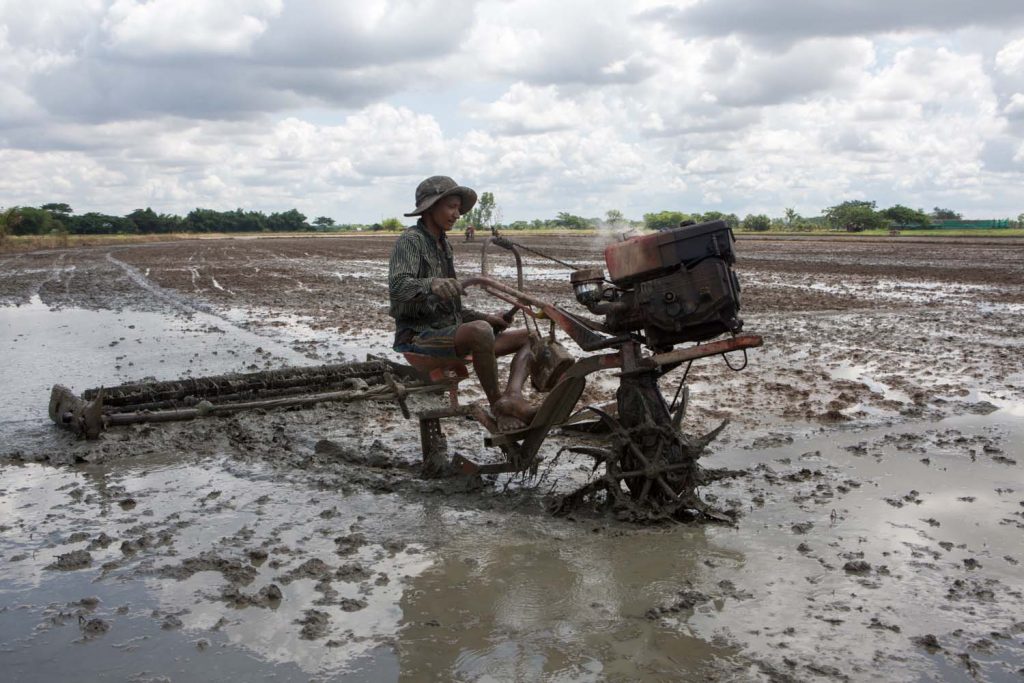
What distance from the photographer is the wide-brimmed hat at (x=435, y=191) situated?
574cm

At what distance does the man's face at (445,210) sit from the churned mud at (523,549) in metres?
1.70

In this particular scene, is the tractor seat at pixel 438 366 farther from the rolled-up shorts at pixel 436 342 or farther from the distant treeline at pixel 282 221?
the distant treeline at pixel 282 221

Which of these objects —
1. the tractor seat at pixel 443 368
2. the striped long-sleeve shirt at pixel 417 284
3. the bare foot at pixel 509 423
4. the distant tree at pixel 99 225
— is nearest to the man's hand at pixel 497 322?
the striped long-sleeve shirt at pixel 417 284

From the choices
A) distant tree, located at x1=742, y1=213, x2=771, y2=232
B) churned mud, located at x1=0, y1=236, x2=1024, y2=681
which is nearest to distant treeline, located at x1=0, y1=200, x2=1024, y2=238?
distant tree, located at x1=742, y1=213, x2=771, y2=232

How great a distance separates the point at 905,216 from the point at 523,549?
262 feet

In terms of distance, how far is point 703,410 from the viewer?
25.2 ft

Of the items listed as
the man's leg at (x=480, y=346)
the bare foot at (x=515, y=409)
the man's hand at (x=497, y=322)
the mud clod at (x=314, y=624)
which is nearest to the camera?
the mud clod at (x=314, y=624)

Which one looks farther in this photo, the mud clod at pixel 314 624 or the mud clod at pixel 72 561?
the mud clod at pixel 72 561

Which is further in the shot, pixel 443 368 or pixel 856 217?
pixel 856 217

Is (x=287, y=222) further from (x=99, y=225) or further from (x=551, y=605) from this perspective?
(x=551, y=605)

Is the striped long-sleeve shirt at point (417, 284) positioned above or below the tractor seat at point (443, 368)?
above

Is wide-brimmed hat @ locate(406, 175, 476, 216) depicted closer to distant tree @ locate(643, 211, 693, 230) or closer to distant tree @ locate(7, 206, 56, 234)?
distant tree @ locate(643, 211, 693, 230)

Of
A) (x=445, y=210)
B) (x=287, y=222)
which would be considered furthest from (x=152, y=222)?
(x=445, y=210)

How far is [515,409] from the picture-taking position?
535 cm
